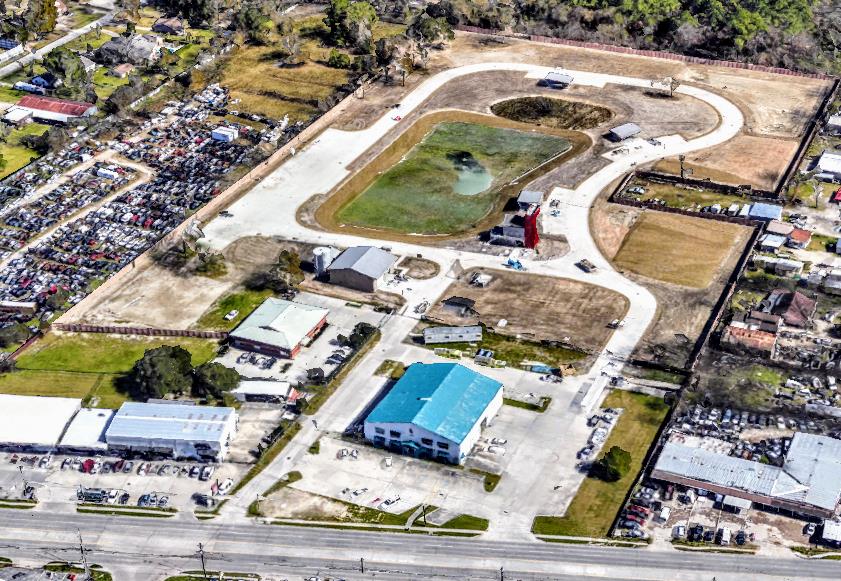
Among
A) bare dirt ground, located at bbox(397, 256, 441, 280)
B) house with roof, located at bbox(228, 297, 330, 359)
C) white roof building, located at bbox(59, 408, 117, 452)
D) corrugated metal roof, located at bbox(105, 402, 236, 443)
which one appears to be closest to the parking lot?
house with roof, located at bbox(228, 297, 330, 359)

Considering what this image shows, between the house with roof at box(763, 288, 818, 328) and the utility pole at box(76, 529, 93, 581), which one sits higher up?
the house with roof at box(763, 288, 818, 328)

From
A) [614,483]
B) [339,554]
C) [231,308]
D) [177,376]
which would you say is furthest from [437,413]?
[231,308]

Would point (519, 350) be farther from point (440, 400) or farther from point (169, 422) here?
point (169, 422)

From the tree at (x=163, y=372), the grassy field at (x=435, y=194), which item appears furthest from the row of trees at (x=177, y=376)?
the grassy field at (x=435, y=194)

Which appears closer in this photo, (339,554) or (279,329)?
(339,554)

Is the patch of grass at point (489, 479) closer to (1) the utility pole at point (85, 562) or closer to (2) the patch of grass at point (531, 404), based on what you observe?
(2) the patch of grass at point (531, 404)

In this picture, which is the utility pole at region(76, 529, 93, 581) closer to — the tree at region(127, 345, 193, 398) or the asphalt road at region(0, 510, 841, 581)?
the asphalt road at region(0, 510, 841, 581)
